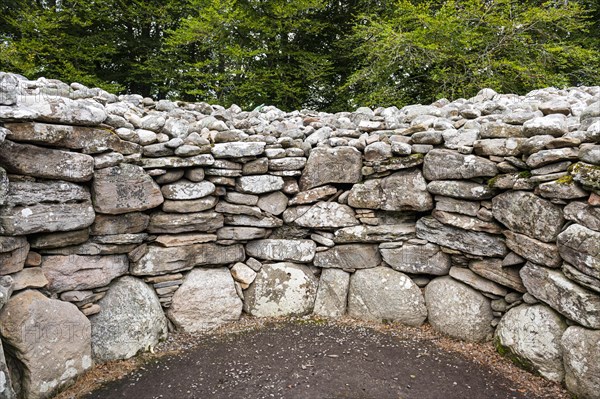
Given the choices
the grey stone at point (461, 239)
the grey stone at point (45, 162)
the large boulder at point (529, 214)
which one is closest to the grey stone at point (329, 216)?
the grey stone at point (461, 239)

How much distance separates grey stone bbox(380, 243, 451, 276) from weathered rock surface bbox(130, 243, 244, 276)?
236 cm

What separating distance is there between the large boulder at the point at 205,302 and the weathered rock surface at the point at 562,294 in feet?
13.0

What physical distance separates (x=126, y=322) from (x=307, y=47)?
34.2 ft

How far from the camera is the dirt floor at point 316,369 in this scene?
3.88 m

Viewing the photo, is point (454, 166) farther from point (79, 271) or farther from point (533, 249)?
point (79, 271)

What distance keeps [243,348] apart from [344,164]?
9.80ft

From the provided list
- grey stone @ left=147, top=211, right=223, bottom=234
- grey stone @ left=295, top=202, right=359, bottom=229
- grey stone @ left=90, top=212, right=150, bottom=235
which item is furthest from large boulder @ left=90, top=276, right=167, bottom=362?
grey stone @ left=295, top=202, right=359, bottom=229

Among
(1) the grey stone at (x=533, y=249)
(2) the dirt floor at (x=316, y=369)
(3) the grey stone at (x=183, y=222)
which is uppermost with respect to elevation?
(3) the grey stone at (x=183, y=222)

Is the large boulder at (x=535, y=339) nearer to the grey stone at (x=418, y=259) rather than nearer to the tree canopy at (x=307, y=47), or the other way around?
the grey stone at (x=418, y=259)

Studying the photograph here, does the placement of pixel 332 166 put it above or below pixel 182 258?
above

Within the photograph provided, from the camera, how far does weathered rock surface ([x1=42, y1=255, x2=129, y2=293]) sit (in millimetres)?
4258

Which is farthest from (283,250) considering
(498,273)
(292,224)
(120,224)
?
(498,273)

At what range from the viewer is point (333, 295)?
18.1ft

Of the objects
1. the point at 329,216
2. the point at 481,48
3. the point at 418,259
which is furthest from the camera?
the point at 481,48
